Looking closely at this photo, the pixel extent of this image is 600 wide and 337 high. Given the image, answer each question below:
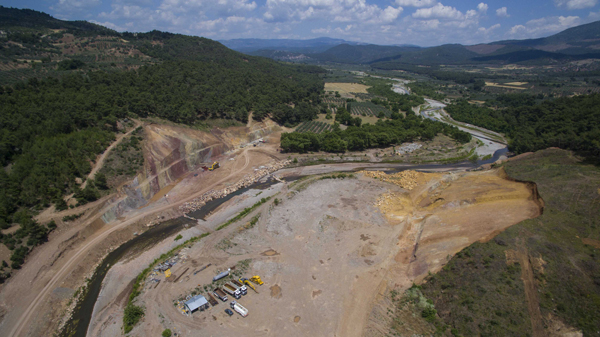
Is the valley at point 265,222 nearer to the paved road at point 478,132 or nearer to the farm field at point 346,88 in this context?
the paved road at point 478,132

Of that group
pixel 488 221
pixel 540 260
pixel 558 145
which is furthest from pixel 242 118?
pixel 558 145

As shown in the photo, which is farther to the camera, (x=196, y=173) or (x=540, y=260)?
(x=196, y=173)

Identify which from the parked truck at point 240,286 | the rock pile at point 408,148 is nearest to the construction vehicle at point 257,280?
the parked truck at point 240,286

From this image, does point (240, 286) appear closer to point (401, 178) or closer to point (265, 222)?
point (265, 222)

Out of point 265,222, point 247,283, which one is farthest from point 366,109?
point 247,283

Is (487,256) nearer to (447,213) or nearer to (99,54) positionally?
(447,213)

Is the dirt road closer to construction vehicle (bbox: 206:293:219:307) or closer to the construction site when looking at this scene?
the construction site

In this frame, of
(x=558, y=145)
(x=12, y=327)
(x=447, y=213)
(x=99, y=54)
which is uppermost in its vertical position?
(x=99, y=54)
